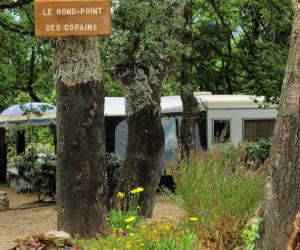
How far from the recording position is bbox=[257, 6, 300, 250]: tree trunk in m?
4.29

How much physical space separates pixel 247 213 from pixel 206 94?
11744 mm

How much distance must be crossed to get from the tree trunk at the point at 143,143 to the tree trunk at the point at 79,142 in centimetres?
181

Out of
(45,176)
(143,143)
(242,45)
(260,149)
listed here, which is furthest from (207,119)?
(143,143)

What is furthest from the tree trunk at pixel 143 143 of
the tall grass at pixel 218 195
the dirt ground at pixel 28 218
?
the tall grass at pixel 218 195

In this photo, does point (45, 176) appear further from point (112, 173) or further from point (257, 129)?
point (257, 129)

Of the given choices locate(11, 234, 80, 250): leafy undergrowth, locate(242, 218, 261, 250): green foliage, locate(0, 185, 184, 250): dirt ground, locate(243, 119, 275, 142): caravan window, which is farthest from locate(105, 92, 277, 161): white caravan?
Answer: locate(11, 234, 80, 250): leafy undergrowth

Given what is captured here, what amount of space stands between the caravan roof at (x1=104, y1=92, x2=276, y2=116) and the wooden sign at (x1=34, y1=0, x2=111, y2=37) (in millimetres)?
10442

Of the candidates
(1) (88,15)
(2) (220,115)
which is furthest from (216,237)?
(2) (220,115)

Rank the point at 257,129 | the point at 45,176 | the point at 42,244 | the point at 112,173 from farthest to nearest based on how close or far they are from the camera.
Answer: the point at 257,129, the point at 45,176, the point at 112,173, the point at 42,244

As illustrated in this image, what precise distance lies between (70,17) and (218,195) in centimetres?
210

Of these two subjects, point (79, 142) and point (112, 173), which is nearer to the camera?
point (79, 142)

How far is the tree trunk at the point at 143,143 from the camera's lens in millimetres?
8000

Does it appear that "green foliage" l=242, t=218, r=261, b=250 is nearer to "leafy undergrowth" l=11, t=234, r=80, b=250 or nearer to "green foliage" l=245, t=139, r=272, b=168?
"leafy undergrowth" l=11, t=234, r=80, b=250

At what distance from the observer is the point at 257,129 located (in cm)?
1733
